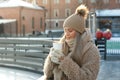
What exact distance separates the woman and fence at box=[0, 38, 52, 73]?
29.0ft

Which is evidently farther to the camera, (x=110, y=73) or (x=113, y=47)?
(x=113, y=47)

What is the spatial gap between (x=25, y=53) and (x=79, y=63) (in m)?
10.6

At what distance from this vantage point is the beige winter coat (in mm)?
3738

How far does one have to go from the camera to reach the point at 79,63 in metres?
3.82

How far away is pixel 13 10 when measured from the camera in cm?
6488

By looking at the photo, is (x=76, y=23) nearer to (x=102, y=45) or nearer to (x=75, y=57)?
(x=75, y=57)

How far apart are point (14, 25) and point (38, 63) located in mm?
50518

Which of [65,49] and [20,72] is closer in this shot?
[65,49]

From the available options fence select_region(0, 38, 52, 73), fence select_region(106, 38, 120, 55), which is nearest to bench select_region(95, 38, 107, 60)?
fence select_region(106, 38, 120, 55)

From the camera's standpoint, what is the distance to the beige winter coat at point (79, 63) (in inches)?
147

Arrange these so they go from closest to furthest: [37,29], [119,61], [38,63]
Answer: [38,63] → [119,61] → [37,29]

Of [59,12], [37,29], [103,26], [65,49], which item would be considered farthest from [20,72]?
[59,12]

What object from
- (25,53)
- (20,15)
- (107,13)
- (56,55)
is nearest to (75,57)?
(56,55)

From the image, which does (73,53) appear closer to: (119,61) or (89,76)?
(89,76)
